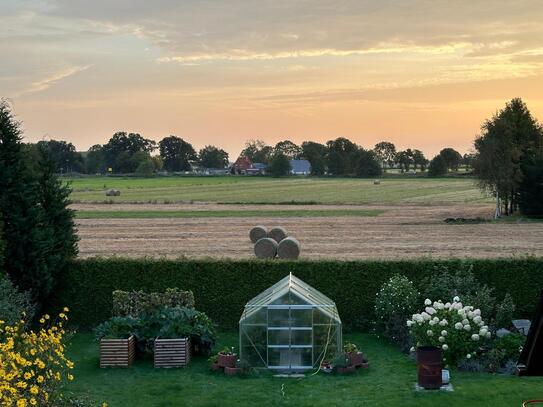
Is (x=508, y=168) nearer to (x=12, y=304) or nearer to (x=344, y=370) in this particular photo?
(x=344, y=370)

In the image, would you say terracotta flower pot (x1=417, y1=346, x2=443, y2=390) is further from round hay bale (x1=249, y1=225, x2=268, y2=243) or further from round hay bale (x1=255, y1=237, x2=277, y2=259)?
round hay bale (x1=249, y1=225, x2=268, y2=243)

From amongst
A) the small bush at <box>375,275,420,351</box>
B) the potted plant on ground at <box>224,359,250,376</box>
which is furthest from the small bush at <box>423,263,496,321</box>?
the potted plant on ground at <box>224,359,250,376</box>

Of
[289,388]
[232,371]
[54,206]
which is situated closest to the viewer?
[289,388]

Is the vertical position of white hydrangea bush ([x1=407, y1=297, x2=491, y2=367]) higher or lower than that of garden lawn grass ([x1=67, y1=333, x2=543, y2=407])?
higher

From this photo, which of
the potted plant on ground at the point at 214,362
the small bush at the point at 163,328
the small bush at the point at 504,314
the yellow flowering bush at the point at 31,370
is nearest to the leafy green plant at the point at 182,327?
the small bush at the point at 163,328

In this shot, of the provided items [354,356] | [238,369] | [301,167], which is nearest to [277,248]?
[354,356]

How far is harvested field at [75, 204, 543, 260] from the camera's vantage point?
3491cm

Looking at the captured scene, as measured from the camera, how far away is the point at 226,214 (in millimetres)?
58656

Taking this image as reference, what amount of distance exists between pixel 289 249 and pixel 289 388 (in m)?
18.3

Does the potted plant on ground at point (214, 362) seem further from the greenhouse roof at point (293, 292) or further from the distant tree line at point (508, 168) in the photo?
the distant tree line at point (508, 168)

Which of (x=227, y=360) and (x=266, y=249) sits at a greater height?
(x=266, y=249)

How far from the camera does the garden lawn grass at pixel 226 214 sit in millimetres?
56938

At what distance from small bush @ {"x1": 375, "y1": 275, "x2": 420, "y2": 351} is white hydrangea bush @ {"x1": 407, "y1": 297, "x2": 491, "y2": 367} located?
146cm

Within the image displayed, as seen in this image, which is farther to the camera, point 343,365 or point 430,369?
point 343,365
